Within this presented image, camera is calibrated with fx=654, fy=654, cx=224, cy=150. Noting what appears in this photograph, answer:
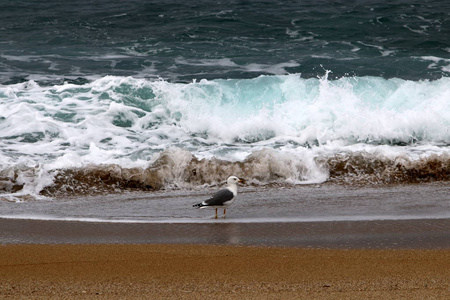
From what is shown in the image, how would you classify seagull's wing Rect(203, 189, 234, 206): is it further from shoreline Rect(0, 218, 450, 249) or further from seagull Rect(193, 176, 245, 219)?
shoreline Rect(0, 218, 450, 249)

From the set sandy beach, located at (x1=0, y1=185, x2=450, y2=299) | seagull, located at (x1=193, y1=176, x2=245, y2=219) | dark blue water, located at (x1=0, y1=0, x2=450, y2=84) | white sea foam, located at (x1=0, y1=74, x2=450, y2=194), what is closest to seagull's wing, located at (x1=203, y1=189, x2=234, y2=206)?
seagull, located at (x1=193, y1=176, x2=245, y2=219)

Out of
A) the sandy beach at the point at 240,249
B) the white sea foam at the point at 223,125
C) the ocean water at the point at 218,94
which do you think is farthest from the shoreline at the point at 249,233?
the white sea foam at the point at 223,125

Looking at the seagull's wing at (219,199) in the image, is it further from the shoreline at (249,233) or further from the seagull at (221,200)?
the shoreline at (249,233)

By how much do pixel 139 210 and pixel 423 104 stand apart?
752 centimetres

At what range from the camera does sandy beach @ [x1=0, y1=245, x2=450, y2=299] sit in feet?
13.2

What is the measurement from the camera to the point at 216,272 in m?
4.54

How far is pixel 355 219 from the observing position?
6680mm

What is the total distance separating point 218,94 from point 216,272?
30.7 ft

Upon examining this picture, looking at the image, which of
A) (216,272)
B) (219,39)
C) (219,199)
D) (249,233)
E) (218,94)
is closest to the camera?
(216,272)

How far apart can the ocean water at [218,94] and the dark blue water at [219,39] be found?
0.24ft

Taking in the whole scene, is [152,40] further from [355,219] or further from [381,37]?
[355,219]

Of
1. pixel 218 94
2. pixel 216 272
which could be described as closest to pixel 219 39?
pixel 218 94

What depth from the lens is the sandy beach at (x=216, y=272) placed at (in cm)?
403

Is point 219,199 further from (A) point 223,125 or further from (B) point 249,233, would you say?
(A) point 223,125
